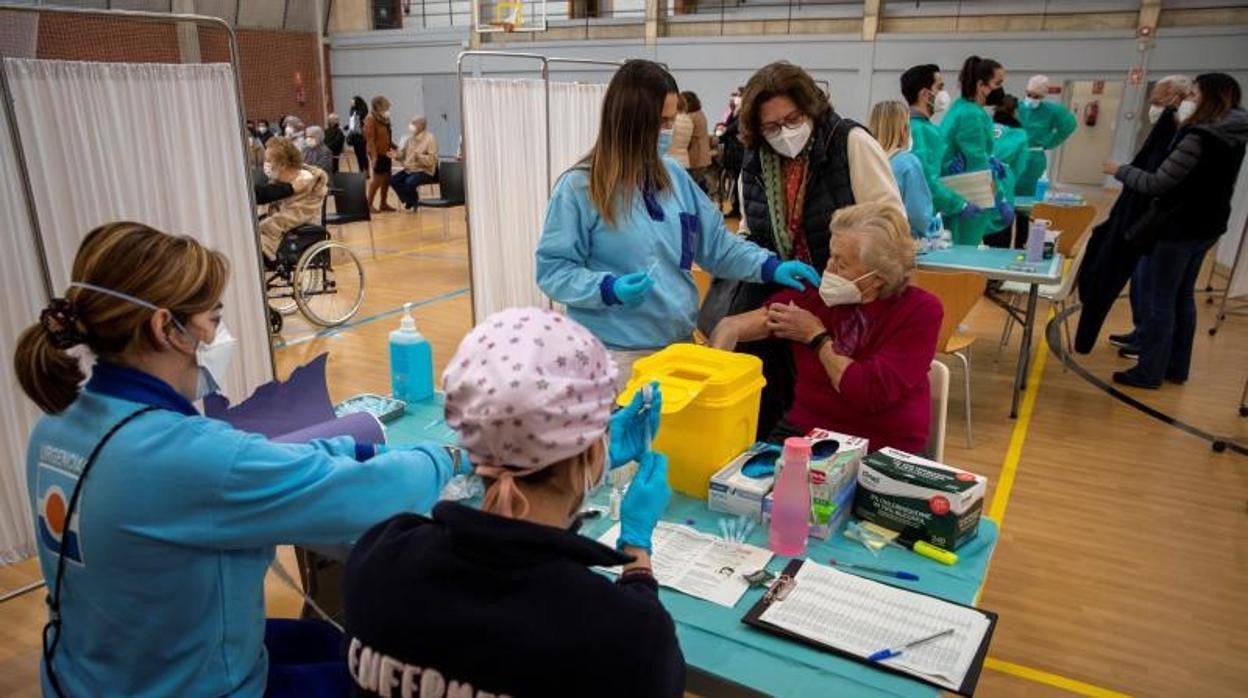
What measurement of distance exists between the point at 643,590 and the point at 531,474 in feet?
0.73

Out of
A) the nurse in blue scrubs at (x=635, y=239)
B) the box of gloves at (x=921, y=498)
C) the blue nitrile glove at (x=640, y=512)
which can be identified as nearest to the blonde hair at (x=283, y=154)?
the nurse in blue scrubs at (x=635, y=239)

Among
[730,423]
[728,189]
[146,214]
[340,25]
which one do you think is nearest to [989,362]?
[730,423]

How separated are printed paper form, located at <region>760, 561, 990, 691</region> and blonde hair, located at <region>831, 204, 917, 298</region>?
3.20ft

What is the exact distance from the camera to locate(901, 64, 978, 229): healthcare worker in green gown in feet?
16.8

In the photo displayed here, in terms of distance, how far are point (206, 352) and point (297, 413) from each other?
0.52 metres

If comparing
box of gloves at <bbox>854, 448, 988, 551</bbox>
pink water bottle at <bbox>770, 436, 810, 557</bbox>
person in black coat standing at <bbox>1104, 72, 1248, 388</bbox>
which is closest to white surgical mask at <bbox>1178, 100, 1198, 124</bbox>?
person in black coat standing at <bbox>1104, 72, 1248, 388</bbox>

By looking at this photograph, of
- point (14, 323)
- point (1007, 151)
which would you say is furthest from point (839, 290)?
point (1007, 151)

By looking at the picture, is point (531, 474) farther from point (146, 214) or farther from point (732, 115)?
point (732, 115)

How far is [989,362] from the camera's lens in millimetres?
5312

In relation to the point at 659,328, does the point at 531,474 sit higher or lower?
higher

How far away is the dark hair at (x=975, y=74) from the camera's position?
5273 millimetres

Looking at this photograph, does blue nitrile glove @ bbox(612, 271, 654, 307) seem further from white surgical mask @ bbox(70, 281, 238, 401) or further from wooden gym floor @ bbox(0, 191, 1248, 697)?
wooden gym floor @ bbox(0, 191, 1248, 697)

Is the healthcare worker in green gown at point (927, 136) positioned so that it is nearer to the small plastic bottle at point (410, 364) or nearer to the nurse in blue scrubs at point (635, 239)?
the nurse in blue scrubs at point (635, 239)

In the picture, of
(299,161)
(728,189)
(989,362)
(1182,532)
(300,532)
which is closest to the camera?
(300,532)
